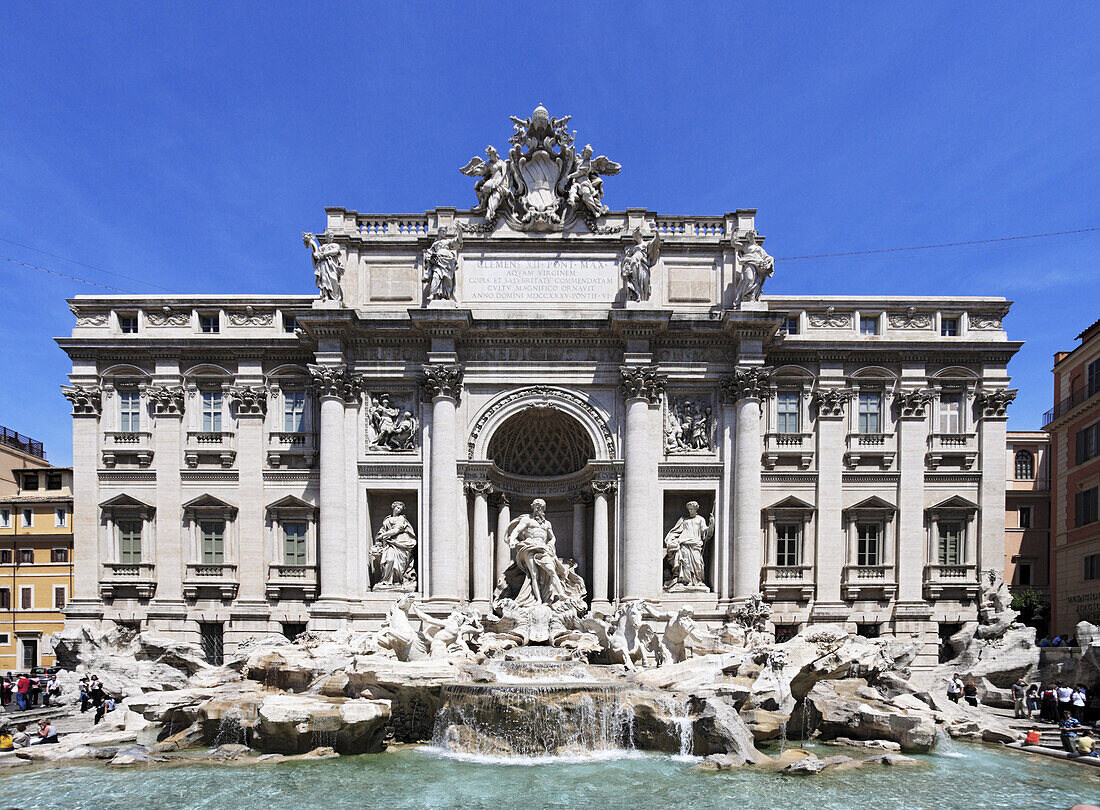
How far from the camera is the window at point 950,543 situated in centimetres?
2747

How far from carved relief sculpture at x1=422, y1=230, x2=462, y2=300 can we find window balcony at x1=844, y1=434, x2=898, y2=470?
16237 mm

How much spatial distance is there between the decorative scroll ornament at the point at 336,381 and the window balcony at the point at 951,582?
888 inches

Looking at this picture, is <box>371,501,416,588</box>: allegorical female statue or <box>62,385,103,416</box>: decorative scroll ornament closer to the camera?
<box>371,501,416,588</box>: allegorical female statue

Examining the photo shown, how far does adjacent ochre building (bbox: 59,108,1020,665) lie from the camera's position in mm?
26156

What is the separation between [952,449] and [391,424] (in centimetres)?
2143

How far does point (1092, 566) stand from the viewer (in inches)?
1102

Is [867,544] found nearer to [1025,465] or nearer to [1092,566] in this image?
[1092,566]

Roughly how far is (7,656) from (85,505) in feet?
48.9

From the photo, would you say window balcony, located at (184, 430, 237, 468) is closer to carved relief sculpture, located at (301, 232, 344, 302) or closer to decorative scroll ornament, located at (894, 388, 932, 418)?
carved relief sculpture, located at (301, 232, 344, 302)

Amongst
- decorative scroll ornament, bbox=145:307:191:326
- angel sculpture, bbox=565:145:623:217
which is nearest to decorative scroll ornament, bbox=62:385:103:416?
decorative scroll ornament, bbox=145:307:191:326

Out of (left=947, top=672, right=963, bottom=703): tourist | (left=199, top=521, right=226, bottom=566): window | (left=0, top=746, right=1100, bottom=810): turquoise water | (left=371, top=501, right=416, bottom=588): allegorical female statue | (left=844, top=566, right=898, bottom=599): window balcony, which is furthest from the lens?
(left=199, top=521, right=226, bottom=566): window

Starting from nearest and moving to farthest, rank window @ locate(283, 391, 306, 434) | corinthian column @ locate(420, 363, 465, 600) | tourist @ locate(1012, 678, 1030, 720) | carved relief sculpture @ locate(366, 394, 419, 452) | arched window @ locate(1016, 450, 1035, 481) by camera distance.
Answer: tourist @ locate(1012, 678, 1030, 720)
corinthian column @ locate(420, 363, 465, 600)
carved relief sculpture @ locate(366, 394, 419, 452)
window @ locate(283, 391, 306, 434)
arched window @ locate(1016, 450, 1035, 481)

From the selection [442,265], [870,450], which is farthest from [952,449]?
[442,265]

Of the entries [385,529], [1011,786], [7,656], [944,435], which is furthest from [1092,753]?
[7,656]
